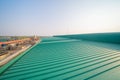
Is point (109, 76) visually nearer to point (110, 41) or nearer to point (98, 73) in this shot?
point (98, 73)

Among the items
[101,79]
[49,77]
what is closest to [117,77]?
[101,79]

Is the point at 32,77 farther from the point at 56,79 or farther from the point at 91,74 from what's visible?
the point at 91,74

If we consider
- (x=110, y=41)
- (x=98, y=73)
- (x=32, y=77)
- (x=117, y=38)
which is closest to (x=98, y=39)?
(x=110, y=41)

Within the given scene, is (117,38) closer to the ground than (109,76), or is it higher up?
higher up

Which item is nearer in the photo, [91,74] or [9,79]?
[9,79]

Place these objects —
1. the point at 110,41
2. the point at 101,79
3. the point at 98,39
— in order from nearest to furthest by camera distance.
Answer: the point at 101,79
the point at 110,41
the point at 98,39

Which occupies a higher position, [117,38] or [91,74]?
[117,38]

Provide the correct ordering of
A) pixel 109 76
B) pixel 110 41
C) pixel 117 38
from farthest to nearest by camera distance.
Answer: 1. pixel 110 41
2. pixel 117 38
3. pixel 109 76

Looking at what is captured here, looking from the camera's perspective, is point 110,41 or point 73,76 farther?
point 110,41

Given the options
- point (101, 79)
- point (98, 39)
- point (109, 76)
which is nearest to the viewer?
point (101, 79)
